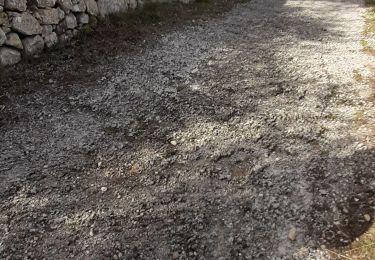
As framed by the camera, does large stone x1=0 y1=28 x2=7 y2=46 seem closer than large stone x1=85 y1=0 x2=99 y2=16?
Yes

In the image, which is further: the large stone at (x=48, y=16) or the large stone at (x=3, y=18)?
the large stone at (x=48, y=16)

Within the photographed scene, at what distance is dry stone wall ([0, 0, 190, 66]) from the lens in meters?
8.51

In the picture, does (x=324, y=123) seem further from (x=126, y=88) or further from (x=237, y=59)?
(x=126, y=88)

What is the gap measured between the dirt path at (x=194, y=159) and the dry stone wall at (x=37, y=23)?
137cm

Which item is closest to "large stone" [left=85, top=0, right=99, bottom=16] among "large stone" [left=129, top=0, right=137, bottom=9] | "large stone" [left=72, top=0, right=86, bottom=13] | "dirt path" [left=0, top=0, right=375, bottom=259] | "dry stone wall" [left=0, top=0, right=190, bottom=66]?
"dry stone wall" [left=0, top=0, right=190, bottom=66]

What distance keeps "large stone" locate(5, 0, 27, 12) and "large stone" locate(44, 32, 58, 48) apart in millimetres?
862

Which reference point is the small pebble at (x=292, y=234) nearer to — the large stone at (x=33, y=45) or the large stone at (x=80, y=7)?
the large stone at (x=33, y=45)

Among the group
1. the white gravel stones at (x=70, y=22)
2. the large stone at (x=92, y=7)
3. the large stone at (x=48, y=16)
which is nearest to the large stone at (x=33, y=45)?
the large stone at (x=48, y=16)

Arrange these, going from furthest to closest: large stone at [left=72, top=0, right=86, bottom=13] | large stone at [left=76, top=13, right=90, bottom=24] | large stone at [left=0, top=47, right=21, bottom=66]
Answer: large stone at [left=76, top=13, right=90, bottom=24] → large stone at [left=72, top=0, right=86, bottom=13] → large stone at [left=0, top=47, right=21, bottom=66]

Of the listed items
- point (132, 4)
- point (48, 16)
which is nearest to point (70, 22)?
point (48, 16)

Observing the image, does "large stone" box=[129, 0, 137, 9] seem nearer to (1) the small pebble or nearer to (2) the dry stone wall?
(2) the dry stone wall

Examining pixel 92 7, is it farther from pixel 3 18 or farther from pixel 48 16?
pixel 3 18

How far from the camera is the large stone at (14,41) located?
27.9ft

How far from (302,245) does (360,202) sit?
1.18m
